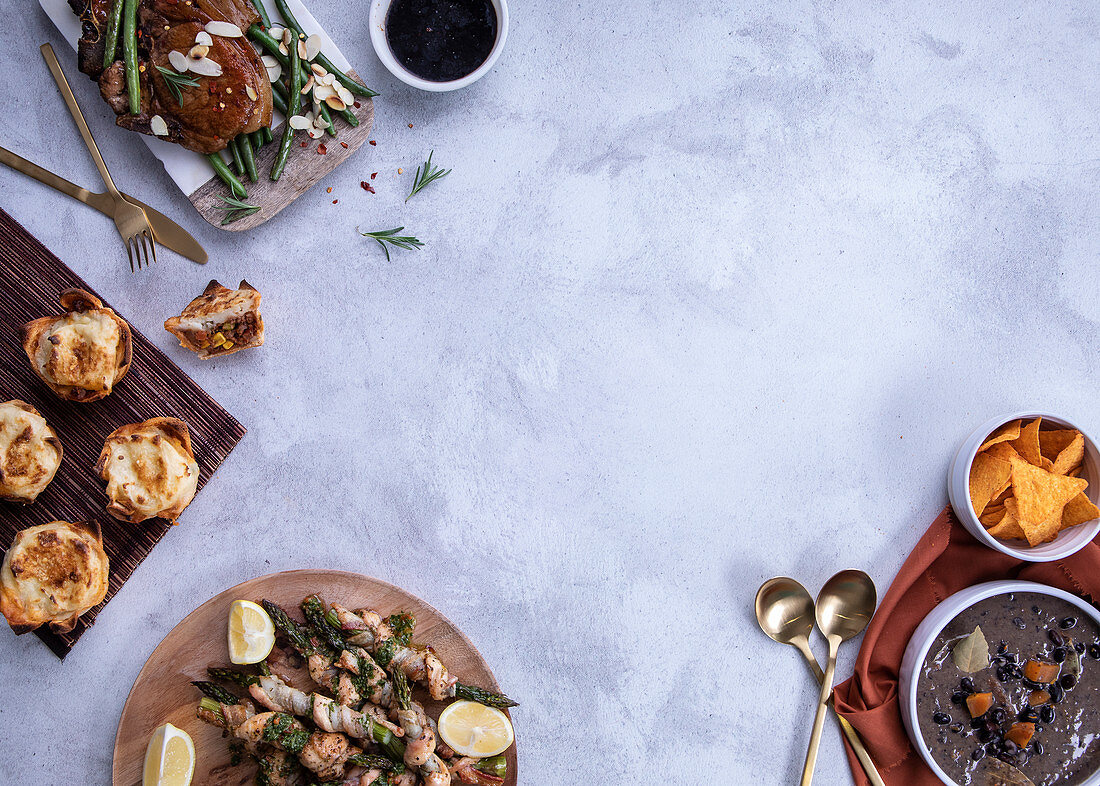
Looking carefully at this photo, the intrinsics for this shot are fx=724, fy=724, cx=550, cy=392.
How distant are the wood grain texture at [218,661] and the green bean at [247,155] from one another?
1.32 m

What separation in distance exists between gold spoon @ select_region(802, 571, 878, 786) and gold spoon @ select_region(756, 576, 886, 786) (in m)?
0.04

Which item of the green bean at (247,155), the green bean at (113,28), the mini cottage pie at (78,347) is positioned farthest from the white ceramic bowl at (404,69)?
the mini cottage pie at (78,347)

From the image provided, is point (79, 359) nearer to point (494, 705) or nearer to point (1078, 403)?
point (494, 705)

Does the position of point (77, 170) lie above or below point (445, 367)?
above

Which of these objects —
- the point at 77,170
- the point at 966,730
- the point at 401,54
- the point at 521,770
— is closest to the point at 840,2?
the point at 401,54

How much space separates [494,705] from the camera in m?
2.38

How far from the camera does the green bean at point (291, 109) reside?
2330 millimetres

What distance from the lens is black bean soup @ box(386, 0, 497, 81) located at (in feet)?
7.79

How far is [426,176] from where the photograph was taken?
8.22 ft

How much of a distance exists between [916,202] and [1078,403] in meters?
0.96

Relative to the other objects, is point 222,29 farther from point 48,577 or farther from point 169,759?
point 169,759

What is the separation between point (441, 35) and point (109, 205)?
1.25 metres

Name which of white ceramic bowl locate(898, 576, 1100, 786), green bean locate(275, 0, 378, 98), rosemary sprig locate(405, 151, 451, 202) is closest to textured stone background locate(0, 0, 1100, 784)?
rosemary sprig locate(405, 151, 451, 202)

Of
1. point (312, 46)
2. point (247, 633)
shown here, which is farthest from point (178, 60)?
point (247, 633)
